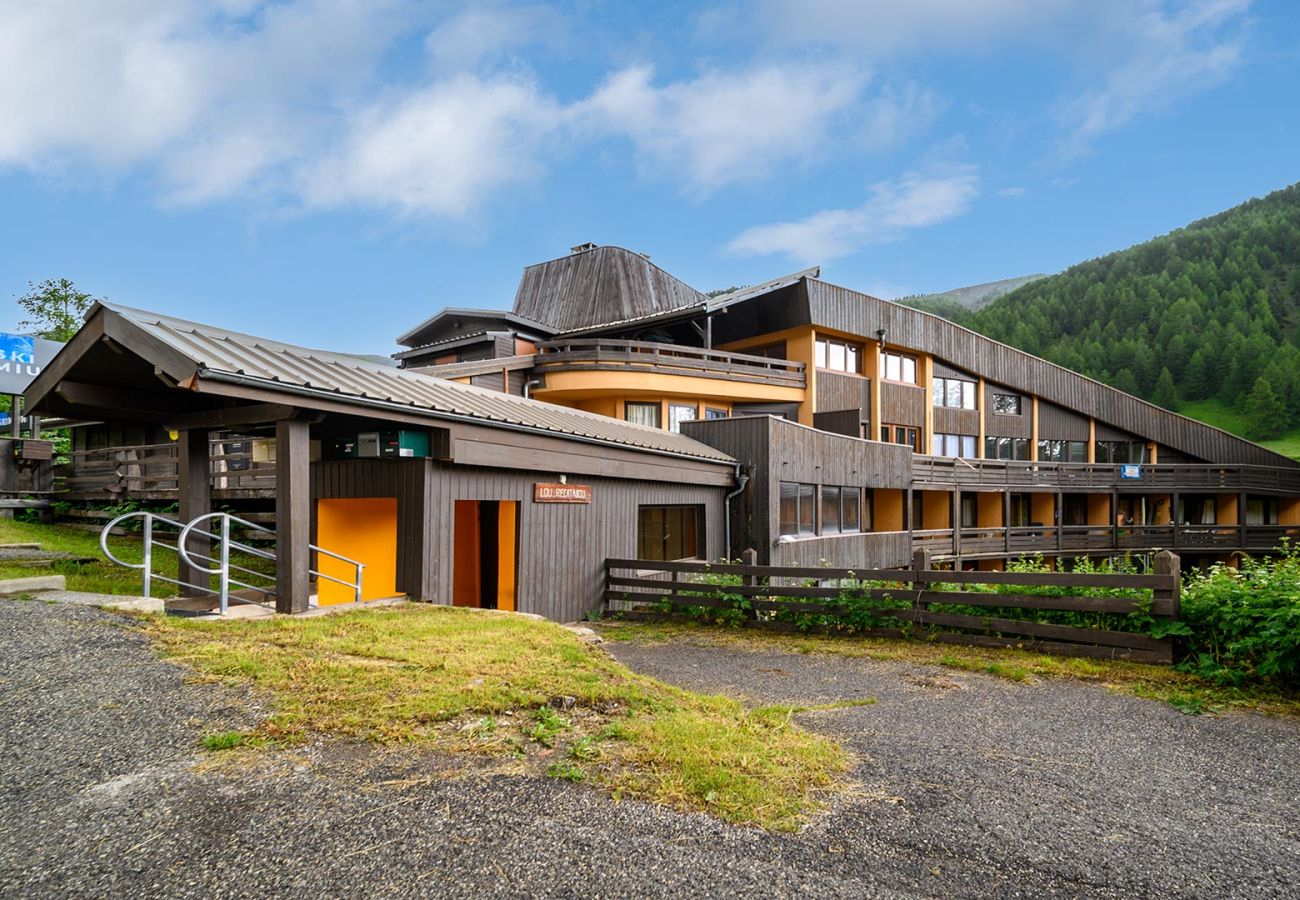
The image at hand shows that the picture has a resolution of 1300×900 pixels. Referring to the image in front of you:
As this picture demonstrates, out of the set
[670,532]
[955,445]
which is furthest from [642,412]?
[955,445]

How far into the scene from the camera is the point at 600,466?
12.5 meters

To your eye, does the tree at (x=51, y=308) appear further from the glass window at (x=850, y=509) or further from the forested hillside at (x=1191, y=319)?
the forested hillside at (x=1191, y=319)

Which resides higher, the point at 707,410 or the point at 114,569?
the point at 707,410

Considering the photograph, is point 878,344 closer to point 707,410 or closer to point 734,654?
point 707,410

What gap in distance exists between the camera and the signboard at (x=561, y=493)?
1136 cm

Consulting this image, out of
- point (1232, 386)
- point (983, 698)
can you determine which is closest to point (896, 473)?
point (983, 698)

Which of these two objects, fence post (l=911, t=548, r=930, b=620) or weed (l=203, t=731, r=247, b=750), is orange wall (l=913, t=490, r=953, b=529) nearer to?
fence post (l=911, t=548, r=930, b=620)

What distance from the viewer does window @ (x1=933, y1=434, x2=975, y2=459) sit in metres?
30.7

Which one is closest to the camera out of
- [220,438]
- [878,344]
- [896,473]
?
[220,438]

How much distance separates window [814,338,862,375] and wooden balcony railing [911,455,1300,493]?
16.1 feet

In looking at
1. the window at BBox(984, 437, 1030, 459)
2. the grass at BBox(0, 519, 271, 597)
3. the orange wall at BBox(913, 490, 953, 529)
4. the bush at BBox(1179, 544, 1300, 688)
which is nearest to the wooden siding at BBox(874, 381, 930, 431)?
the orange wall at BBox(913, 490, 953, 529)

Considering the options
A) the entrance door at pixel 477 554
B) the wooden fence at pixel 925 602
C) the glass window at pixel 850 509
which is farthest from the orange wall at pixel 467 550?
the glass window at pixel 850 509

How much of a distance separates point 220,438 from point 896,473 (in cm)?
1844

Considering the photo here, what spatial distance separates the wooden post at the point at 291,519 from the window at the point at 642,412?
17.2 m
